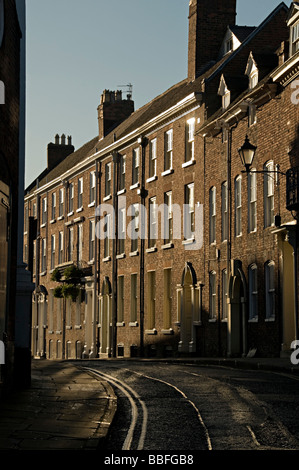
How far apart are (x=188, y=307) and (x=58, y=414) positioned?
24288 millimetres

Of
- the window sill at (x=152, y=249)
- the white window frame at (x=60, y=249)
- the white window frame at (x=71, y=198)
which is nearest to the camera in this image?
the window sill at (x=152, y=249)

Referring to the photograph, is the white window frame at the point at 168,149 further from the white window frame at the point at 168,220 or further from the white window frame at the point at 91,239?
the white window frame at the point at 91,239

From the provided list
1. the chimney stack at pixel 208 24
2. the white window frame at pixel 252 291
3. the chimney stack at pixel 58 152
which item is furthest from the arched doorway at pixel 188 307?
the chimney stack at pixel 58 152

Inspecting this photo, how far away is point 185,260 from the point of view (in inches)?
1425

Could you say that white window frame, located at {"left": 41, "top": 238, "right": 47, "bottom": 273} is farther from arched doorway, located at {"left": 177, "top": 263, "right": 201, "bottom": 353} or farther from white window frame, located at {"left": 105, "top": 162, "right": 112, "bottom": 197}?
arched doorway, located at {"left": 177, "top": 263, "right": 201, "bottom": 353}

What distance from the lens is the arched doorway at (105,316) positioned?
44469 millimetres

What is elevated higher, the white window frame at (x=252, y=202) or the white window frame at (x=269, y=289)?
the white window frame at (x=252, y=202)

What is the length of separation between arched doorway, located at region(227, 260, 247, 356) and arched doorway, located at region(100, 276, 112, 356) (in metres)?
13.9

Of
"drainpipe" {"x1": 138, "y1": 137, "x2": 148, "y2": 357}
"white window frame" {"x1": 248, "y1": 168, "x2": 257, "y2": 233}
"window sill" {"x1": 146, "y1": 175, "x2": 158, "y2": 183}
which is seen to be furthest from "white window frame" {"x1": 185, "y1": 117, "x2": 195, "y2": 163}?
"white window frame" {"x1": 248, "y1": 168, "x2": 257, "y2": 233}

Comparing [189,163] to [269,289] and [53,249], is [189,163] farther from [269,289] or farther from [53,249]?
[53,249]

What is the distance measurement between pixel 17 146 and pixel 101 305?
30.4 meters

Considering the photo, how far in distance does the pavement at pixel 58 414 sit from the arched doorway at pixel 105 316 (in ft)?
81.8

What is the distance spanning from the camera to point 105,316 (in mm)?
45562

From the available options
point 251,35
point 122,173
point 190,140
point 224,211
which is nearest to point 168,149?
point 190,140
